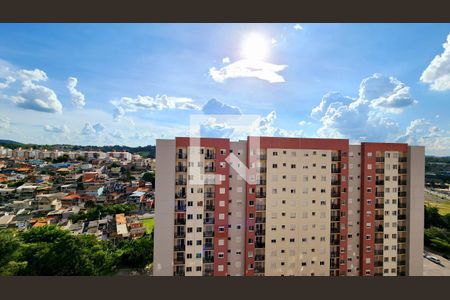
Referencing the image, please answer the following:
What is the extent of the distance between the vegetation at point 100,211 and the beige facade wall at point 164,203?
1.04 metres

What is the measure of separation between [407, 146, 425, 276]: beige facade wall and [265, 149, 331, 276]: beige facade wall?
1426 mm

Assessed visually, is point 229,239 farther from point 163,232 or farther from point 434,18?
point 434,18

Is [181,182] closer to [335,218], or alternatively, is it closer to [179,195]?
[179,195]

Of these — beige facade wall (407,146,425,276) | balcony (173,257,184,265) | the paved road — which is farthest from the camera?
beige facade wall (407,146,425,276)

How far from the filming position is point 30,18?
2594mm

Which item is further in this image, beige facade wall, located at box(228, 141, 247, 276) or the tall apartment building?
beige facade wall, located at box(228, 141, 247, 276)

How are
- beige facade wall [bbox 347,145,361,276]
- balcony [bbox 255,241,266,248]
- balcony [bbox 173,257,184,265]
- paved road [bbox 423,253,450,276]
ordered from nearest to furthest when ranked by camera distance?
paved road [bbox 423,253,450,276] → balcony [bbox 173,257,184,265] → balcony [bbox 255,241,266,248] → beige facade wall [bbox 347,145,361,276]

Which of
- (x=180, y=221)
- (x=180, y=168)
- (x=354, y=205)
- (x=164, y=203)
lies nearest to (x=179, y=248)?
(x=180, y=221)

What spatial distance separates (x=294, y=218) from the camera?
321 cm

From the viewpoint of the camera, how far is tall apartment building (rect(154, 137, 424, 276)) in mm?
3145

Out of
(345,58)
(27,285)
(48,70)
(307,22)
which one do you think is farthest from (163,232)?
(345,58)

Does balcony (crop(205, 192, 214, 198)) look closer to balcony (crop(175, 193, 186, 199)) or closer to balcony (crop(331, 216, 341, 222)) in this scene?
balcony (crop(175, 193, 186, 199))

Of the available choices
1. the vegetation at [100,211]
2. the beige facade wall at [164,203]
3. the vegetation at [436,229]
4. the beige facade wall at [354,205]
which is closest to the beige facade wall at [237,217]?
the beige facade wall at [164,203]

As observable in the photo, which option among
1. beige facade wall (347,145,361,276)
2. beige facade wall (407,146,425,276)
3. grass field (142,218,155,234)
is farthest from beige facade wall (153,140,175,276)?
beige facade wall (407,146,425,276)
